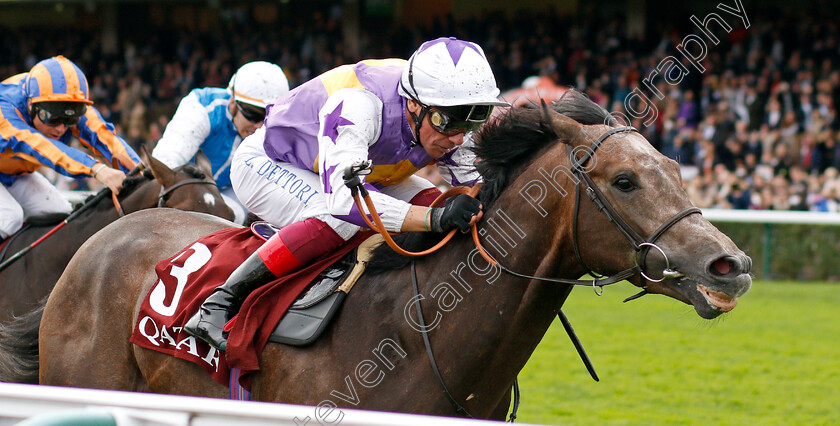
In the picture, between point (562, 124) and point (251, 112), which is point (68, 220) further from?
point (562, 124)

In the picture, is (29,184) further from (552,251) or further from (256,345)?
(552,251)

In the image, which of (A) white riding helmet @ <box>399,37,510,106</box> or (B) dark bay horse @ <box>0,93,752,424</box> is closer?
(B) dark bay horse @ <box>0,93,752,424</box>

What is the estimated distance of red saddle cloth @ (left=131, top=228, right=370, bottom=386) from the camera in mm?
3041

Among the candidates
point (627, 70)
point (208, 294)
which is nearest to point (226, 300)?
point (208, 294)

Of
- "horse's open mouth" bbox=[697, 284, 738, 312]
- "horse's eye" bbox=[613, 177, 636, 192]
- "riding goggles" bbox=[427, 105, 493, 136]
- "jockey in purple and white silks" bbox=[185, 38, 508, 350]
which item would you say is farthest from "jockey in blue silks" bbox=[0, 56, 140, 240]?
"horse's open mouth" bbox=[697, 284, 738, 312]

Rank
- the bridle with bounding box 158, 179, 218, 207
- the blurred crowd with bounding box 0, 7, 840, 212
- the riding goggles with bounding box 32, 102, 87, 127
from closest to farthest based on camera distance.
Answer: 1. the bridle with bounding box 158, 179, 218, 207
2. the riding goggles with bounding box 32, 102, 87, 127
3. the blurred crowd with bounding box 0, 7, 840, 212

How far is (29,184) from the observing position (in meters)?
5.78

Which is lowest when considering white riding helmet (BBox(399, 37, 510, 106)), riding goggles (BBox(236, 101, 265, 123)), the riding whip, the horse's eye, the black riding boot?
the riding whip

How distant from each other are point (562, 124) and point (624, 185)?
1.07 ft

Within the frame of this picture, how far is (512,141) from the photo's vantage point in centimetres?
292

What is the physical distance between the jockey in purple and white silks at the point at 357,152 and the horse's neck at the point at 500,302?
138 mm

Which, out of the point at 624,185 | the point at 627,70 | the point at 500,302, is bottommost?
the point at 627,70

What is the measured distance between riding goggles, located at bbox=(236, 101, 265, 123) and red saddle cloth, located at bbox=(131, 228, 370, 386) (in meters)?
1.71

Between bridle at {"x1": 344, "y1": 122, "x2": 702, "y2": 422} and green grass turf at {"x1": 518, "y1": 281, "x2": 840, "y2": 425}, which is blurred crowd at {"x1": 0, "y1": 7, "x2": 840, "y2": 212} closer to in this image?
green grass turf at {"x1": 518, "y1": 281, "x2": 840, "y2": 425}
